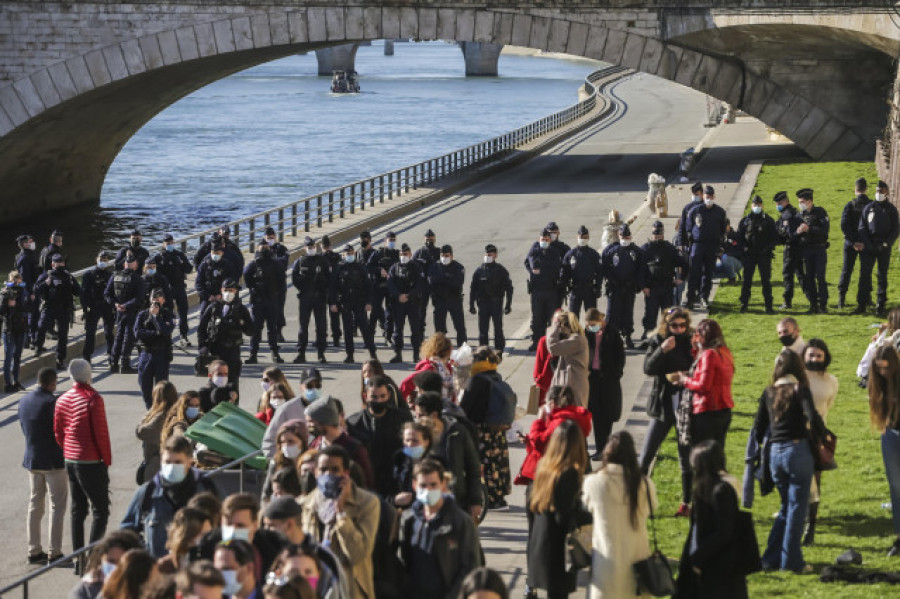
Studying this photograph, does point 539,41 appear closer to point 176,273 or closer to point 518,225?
point 518,225

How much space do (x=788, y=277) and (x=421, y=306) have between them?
15.9 ft

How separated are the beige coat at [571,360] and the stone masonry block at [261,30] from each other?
27.8m

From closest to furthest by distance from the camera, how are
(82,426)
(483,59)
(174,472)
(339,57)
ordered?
(174,472) → (82,426) → (339,57) → (483,59)

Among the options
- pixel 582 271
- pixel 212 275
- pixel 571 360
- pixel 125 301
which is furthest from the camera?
pixel 212 275

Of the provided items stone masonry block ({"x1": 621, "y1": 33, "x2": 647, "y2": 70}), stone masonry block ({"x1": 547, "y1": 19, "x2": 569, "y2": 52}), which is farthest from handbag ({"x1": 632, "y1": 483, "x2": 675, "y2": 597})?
stone masonry block ({"x1": 621, "y1": 33, "x2": 647, "y2": 70})

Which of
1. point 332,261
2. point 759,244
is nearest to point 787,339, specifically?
point 759,244

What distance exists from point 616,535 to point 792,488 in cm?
204

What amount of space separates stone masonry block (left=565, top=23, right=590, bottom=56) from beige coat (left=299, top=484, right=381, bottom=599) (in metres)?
32.0

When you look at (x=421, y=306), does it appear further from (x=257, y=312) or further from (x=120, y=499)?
(x=120, y=499)

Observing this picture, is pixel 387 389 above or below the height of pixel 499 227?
above

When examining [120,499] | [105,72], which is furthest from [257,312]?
[105,72]

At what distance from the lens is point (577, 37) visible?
39.2 m

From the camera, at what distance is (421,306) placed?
62.5ft

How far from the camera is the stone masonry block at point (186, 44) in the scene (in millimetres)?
38969
